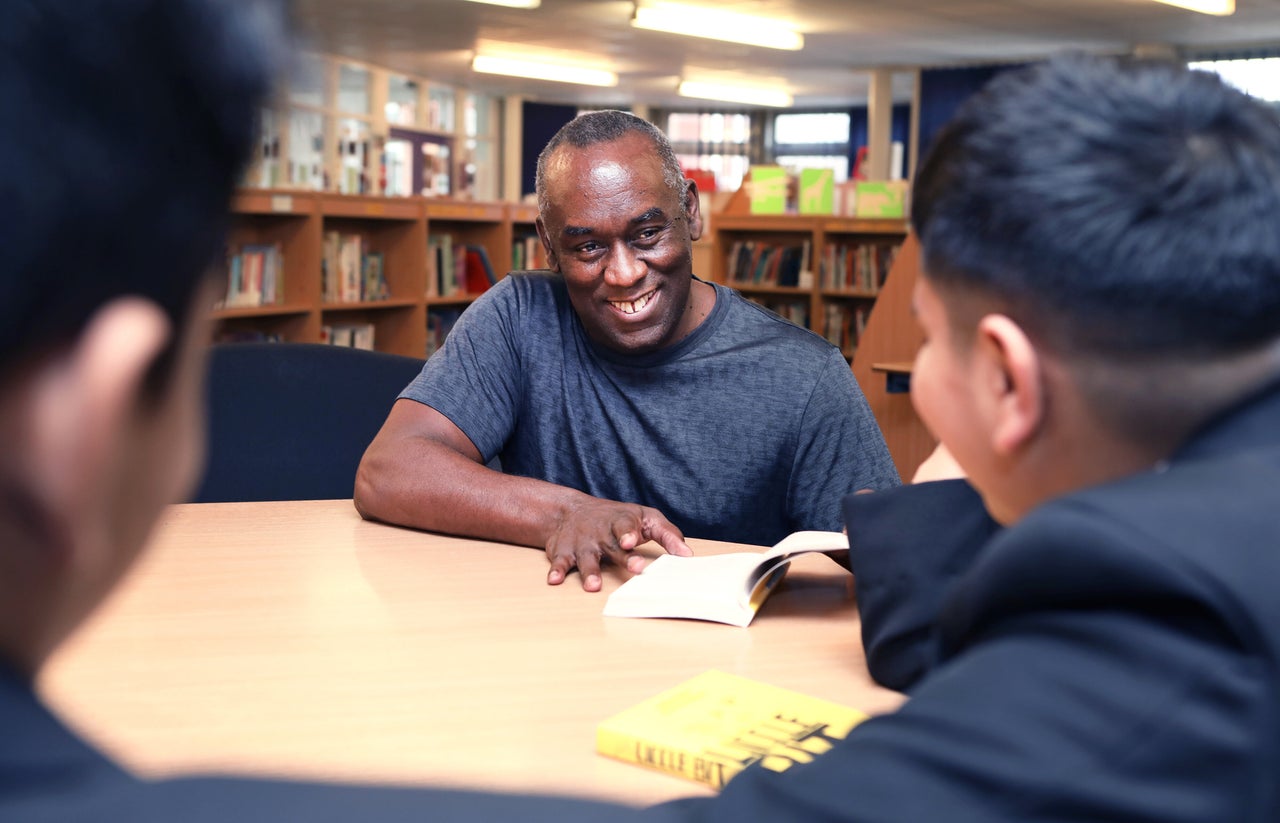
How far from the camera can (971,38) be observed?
34.8 feet

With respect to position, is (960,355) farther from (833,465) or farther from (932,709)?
(833,465)

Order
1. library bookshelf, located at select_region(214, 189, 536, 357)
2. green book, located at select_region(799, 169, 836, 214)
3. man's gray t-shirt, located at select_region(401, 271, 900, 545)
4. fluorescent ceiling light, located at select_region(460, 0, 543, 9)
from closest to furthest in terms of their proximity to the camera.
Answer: man's gray t-shirt, located at select_region(401, 271, 900, 545) < library bookshelf, located at select_region(214, 189, 536, 357) < green book, located at select_region(799, 169, 836, 214) < fluorescent ceiling light, located at select_region(460, 0, 543, 9)

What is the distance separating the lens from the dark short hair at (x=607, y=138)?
6.25 feet

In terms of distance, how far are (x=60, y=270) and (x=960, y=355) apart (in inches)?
18.2

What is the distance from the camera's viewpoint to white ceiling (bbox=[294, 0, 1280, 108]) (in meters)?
9.16

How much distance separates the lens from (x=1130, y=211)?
0.53m

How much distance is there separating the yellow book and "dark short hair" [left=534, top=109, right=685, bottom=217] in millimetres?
1132

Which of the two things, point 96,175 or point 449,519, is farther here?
point 449,519

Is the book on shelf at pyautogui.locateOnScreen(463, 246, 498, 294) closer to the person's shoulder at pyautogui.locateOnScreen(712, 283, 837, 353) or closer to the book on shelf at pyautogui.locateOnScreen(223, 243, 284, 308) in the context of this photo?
the book on shelf at pyautogui.locateOnScreen(223, 243, 284, 308)

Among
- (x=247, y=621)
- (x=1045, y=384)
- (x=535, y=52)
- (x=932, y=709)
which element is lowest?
(x=247, y=621)

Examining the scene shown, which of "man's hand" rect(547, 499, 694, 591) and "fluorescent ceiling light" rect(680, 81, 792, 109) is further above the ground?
"fluorescent ceiling light" rect(680, 81, 792, 109)

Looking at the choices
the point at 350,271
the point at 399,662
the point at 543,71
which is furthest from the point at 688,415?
the point at 543,71

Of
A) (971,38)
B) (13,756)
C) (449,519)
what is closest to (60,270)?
(13,756)

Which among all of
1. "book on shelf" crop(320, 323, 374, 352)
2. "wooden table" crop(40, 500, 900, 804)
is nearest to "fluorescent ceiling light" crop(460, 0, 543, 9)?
"book on shelf" crop(320, 323, 374, 352)
